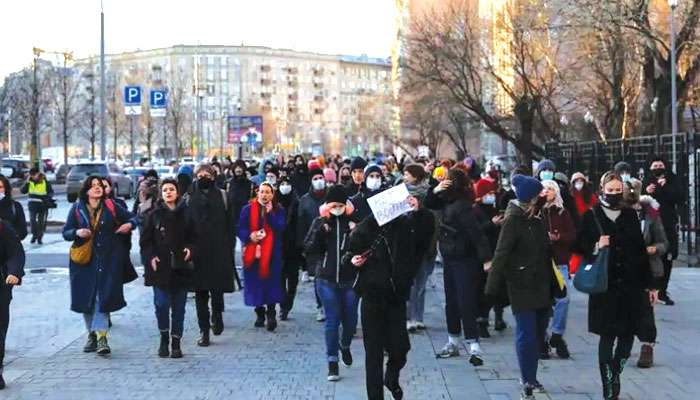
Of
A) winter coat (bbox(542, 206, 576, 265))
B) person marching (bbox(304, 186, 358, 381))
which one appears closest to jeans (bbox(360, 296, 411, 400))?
person marching (bbox(304, 186, 358, 381))

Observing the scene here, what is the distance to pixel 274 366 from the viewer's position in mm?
8664

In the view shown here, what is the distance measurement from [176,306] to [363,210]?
2172 mm

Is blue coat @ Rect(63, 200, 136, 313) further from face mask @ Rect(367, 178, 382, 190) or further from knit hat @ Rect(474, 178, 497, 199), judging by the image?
knit hat @ Rect(474, 178, 497, 199)

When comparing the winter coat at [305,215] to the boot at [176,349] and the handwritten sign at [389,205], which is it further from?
the handwritten sign at [389,205]

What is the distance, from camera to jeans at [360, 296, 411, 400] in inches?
268

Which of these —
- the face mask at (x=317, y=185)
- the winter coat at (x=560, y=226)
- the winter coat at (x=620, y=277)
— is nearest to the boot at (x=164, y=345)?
the face mask at (x=317, y=185)

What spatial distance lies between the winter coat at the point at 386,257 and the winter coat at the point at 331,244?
1232 mm

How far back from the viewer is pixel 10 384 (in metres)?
8.05

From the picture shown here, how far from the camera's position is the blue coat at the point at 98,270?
926cm

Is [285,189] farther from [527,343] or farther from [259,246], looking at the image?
[527,343]

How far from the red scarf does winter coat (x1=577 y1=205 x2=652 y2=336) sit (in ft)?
13.5

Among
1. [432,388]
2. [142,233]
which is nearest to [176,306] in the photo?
[142,233]

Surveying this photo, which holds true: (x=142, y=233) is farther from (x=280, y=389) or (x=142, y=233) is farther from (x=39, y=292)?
(x=39, y=292)

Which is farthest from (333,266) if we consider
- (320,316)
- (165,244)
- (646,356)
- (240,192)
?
(240,192)
